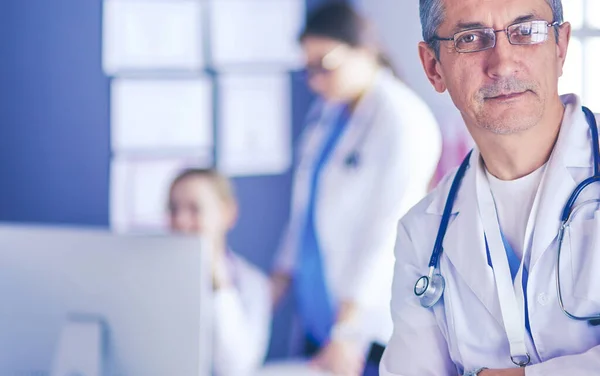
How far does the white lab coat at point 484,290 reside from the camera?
122 centimetres

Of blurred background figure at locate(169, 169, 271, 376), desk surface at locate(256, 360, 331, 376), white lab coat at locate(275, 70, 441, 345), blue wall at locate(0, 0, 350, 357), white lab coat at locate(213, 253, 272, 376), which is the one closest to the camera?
desk surface at locate(256, 360, 331, 376)

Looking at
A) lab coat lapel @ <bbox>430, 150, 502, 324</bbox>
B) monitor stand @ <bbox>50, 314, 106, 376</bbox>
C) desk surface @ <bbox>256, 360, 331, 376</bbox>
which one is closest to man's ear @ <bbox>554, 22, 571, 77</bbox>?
lab coat lapel @ <bbox>430, 150, 502, 324</bbox>

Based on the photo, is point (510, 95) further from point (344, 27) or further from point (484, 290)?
point (344, 27)

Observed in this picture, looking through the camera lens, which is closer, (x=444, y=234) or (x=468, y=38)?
(x=468, y=38)

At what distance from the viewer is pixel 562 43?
1.34m

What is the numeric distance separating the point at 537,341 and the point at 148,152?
2.63 meters

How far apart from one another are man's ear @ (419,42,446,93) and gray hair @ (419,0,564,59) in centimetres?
2

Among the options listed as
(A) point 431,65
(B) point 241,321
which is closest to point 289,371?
(B) point 241,321

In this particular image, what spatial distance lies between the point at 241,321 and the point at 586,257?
2.08 meters

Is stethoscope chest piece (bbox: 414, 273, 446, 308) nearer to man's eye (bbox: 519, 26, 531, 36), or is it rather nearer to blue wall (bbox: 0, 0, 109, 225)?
man's eye (bbox: 519, 26, 531, 36)

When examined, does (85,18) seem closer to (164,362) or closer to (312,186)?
(312,186)

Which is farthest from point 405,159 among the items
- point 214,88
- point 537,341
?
point 537,341

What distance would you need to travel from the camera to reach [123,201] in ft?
11.8

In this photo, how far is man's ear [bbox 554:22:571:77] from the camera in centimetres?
133
